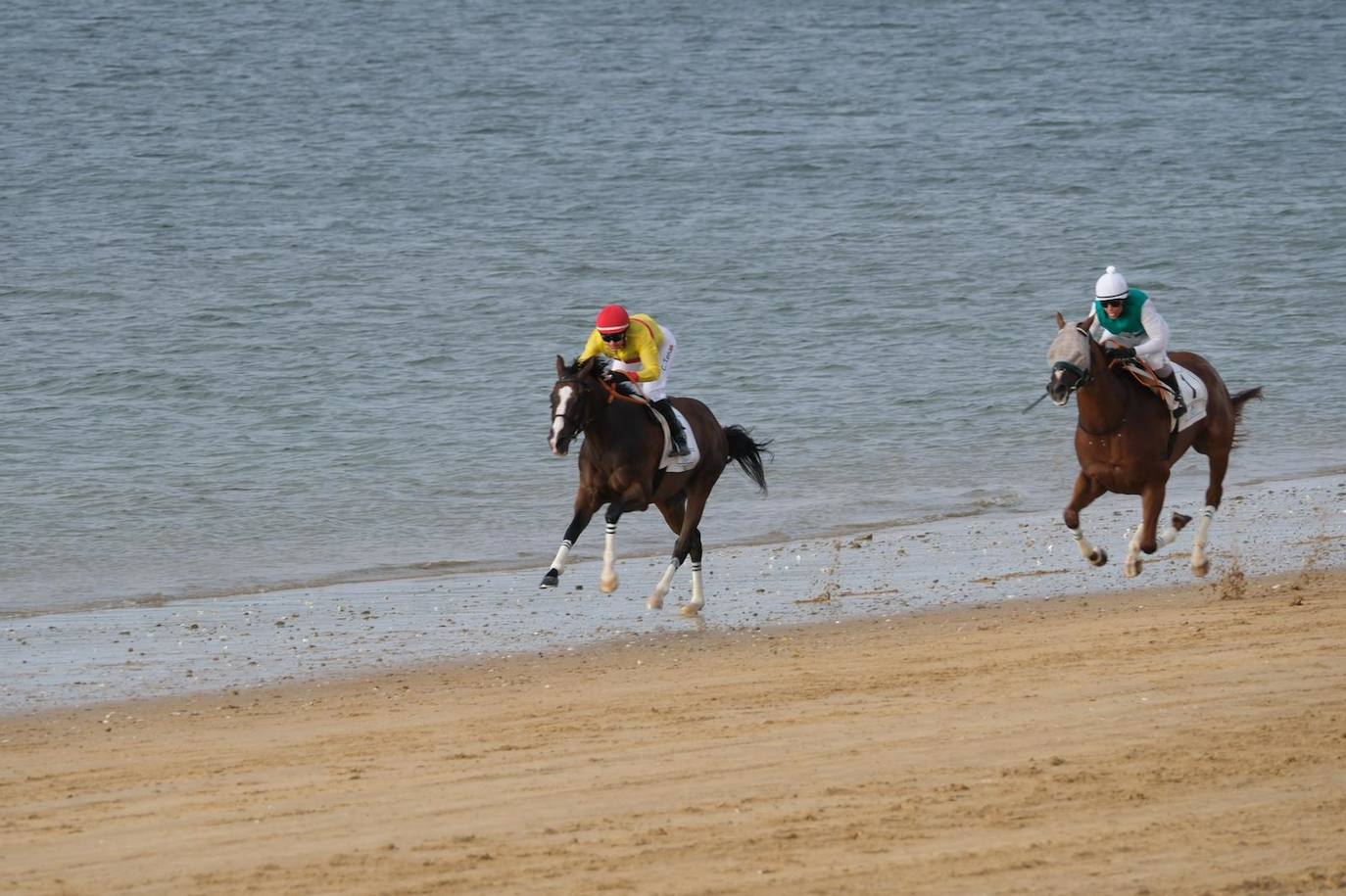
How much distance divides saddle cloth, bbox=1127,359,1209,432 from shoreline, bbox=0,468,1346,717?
125 cm

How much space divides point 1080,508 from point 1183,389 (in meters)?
1.17

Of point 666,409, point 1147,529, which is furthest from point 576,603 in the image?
point 1147,529

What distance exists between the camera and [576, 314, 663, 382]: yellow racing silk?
45.5 ft

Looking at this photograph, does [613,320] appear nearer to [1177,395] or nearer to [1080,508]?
[1080,508]

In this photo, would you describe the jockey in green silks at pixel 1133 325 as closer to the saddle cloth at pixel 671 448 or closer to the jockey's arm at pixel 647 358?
the saddle cloth at pixel 671 448

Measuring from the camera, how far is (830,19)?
53250 millimetres

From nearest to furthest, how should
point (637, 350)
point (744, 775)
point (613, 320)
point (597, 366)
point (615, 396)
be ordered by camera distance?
1. point (744, 775)
2. point (597, 366)
3. point (615, 396)
4. point (613, 320)
5. point (637, 350)

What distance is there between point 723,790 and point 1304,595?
5820mm

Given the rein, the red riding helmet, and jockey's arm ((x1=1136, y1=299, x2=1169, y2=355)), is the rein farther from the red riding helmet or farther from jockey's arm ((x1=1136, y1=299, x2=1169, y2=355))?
jockey's arm ((x1=1136, y1=299, x2=1169, y2=355))

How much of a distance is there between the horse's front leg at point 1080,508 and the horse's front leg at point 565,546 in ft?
11.2

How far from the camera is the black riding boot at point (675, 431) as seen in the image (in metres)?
13.8

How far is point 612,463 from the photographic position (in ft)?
43.8

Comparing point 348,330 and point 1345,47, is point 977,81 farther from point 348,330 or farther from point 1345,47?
point 348,330

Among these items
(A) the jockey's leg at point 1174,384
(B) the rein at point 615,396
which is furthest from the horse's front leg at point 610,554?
(A) the jockey's leg at point 1174,384
